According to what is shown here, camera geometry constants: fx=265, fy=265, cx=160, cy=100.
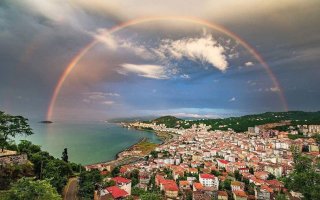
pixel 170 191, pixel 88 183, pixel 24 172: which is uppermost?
pixel 24 172

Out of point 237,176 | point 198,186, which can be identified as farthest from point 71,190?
point 237,176

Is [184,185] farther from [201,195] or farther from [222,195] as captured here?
[222,195]

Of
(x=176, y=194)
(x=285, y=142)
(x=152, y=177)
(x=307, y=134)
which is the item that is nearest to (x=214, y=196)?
(x=176, y=194)

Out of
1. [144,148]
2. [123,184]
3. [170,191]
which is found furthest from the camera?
[144,148]

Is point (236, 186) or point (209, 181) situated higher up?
point (209, 181)

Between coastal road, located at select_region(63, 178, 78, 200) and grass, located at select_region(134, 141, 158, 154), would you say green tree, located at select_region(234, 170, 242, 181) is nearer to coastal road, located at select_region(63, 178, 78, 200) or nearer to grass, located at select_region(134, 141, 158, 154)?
coastal road, located at select_region(63, 178, 78, 200)

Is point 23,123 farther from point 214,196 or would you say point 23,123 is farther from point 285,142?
point 285,142
